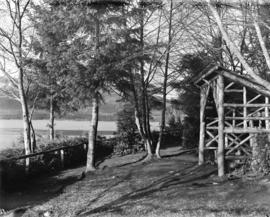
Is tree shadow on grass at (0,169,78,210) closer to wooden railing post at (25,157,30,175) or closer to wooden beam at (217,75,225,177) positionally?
wooden railing post at (25,157,30,175)

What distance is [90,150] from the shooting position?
56.8ft

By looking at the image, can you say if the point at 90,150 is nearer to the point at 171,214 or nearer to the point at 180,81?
the point at 171,214

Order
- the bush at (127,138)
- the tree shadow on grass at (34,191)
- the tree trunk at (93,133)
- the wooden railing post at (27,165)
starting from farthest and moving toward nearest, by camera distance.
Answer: the bush at (127,138) → the tree trunk at (93,133) → the wooden railing post at (27,165) → the tree shadow on grass at (34,191)

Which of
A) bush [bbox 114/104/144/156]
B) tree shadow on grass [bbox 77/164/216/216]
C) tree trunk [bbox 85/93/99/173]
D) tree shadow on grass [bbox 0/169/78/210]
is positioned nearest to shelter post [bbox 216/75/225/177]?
tree shadow on grass [bbox 77/164/216/216]

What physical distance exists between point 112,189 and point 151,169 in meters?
3.74

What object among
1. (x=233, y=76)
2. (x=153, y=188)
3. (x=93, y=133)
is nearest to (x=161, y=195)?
(x=153, y=188)

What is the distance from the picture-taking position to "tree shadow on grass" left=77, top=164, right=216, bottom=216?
10.4 meters

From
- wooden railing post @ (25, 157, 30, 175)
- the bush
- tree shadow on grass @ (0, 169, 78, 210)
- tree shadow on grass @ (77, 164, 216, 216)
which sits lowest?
tree shadow on grass @ (0, 169, 78, 210)

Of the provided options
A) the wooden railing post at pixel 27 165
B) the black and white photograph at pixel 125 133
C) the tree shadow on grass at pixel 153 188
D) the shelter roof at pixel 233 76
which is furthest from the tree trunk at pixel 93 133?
the shelter roof at pixel 233 76

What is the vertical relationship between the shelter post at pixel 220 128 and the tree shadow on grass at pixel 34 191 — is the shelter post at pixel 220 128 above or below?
above

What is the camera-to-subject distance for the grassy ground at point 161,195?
379 inches

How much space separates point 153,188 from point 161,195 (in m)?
1.19

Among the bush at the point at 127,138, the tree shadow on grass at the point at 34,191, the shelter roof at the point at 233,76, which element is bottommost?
the tree shadow on grass at the point at 34,191

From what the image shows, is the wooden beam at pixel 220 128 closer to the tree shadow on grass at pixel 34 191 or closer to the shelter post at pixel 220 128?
the shelter post at pixel 220 128
